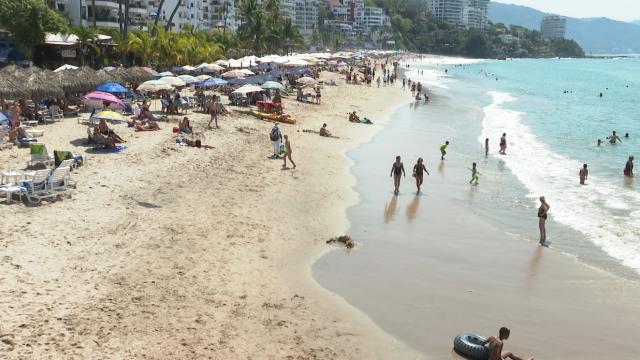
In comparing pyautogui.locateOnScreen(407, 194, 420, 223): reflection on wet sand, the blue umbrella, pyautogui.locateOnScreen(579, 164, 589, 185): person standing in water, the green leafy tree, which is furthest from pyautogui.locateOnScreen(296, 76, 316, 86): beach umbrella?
pyautogui.locateOnScreen(407, 194, 420, 223): reflection on wet sand

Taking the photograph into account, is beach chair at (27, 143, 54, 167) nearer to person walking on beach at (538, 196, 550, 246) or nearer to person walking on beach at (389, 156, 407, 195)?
person walking on beach at (389, 156, 407, 195)

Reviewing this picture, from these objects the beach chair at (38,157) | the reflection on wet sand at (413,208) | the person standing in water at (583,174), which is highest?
the beach chair at (38,157)

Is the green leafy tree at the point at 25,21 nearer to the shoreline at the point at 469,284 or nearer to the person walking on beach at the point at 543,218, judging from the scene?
the shoreline at the point at 469,284

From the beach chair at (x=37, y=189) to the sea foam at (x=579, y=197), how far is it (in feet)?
34.9

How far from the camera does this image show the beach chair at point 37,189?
11.5 metres

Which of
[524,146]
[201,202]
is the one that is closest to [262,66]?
[524,146]

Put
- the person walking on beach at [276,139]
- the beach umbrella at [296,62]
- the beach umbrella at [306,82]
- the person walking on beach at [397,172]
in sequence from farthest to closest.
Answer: the beach umbrella at [306,82] → the beach umbrella at [296,62] → the person walking on beach at [276,139] → the person walking on beach at [397,172]

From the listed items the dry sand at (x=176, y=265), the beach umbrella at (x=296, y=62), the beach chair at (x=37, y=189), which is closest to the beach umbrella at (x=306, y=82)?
the beach umbrella at (x=296, y=62)

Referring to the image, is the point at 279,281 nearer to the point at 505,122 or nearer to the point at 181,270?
the point at 181,270

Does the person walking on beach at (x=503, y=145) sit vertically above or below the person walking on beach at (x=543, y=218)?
above

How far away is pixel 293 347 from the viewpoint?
7590 millimetres

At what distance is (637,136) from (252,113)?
66.9ft

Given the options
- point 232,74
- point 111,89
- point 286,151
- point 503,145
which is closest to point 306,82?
point 232,74

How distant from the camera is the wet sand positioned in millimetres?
8289
